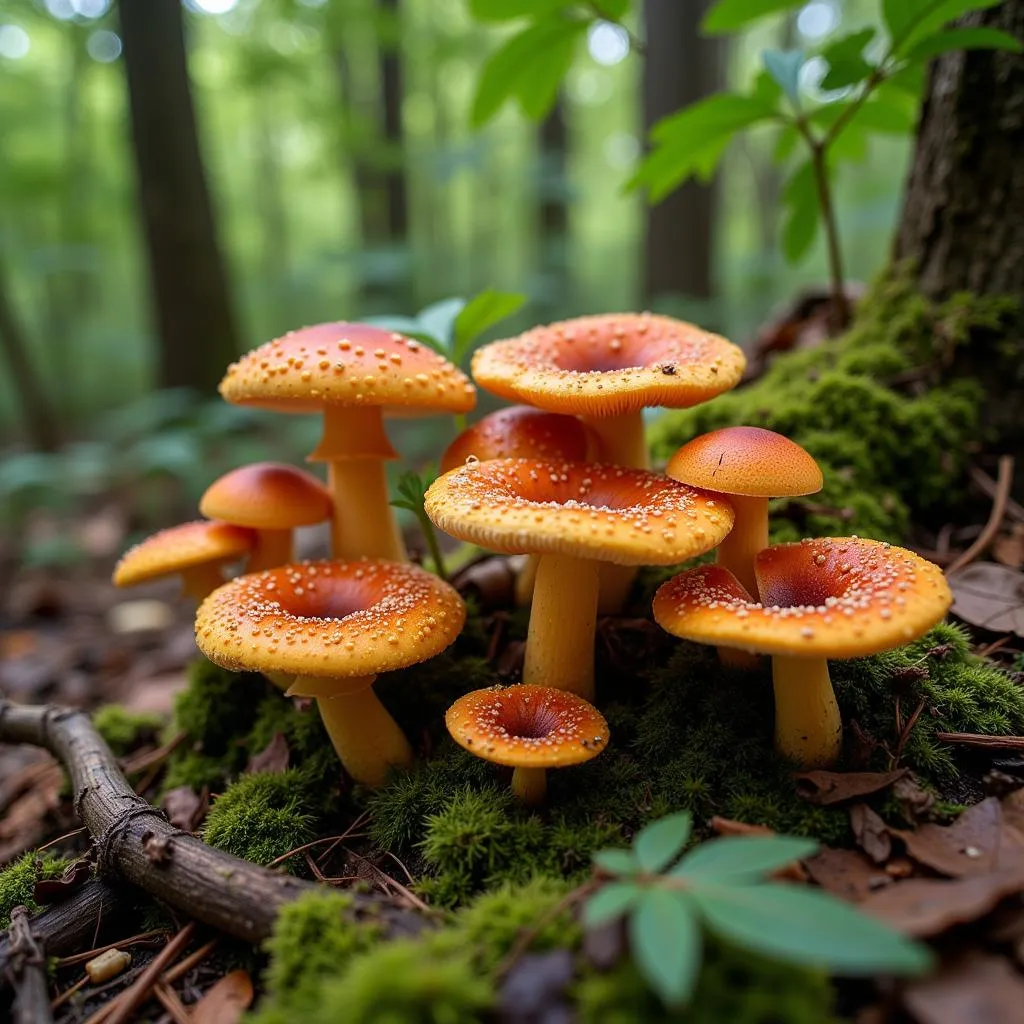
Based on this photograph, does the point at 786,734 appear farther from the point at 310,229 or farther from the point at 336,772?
the point at 310,229

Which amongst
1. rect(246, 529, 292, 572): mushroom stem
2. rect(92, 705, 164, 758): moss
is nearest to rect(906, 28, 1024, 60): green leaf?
rect(246, 529, 292, 572): mushroom stem

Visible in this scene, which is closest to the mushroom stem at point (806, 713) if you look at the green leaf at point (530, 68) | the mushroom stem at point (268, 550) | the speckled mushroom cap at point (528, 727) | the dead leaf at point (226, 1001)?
the speckled mushroom cap at point (528, 727)

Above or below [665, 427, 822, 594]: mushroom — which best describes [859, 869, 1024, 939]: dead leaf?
below

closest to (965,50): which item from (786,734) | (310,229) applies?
(786,734)

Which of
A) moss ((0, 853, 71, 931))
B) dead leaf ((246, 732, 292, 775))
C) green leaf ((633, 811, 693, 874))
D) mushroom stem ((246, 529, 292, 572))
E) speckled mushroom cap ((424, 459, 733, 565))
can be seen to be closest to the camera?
green leaf ((633, 811, 693, 874))

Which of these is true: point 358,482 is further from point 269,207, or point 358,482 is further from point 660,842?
point 269,207

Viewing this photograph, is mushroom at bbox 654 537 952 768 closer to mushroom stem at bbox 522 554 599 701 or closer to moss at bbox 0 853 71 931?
mushroom stem at bbox 522 554 599 701

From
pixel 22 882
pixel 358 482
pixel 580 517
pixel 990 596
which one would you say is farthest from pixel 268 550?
pixel 990 596
